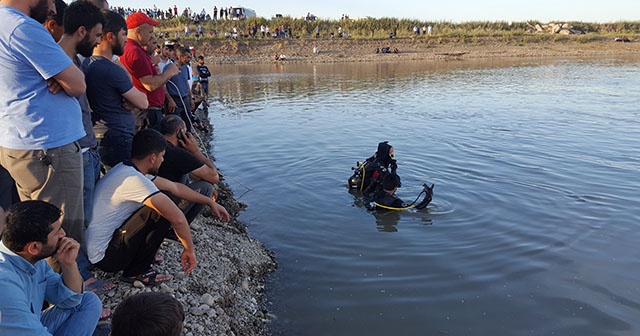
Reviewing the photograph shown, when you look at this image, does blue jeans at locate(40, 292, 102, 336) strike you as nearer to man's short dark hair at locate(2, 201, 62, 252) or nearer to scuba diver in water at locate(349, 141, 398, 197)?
man's short dark hair at locate(2, 201, 62, 252)

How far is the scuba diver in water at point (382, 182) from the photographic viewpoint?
292 inches

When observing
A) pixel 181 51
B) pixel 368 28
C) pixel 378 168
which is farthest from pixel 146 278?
pixel 368 28

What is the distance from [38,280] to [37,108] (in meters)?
1.17

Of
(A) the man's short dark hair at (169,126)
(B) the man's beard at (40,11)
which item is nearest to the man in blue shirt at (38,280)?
(B) the man's beard at (40,11)

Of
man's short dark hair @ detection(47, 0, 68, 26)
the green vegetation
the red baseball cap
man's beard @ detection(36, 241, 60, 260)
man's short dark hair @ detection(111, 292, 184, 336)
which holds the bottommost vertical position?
man's short dark hair @ detection(111, 292, 184, 336)

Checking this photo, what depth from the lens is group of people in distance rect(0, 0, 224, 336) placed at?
8.05ft

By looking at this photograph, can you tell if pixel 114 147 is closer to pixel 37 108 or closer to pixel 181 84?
pixel 37 108

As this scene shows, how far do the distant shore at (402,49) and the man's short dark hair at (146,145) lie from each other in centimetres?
4038

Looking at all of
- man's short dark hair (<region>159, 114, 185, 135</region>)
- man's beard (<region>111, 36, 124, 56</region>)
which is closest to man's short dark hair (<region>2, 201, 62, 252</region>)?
man's beard (<region>111, 36, 124, 56</region>)

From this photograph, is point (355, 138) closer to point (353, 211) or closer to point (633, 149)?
point (353, 211)


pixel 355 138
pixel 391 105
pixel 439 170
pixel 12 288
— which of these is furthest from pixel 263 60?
pixel 12 288

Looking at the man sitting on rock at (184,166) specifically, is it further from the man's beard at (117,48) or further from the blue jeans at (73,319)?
the blue jeans at (73,319)

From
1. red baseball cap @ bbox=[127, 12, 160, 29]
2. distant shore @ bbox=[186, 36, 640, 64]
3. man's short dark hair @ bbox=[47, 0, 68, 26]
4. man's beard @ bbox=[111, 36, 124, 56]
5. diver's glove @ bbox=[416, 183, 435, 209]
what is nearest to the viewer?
man's short dark hair @ bbox=[47, 0, 68, 26]

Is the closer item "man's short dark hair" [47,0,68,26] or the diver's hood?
"man's short dark hair" [47,0,68,26]
